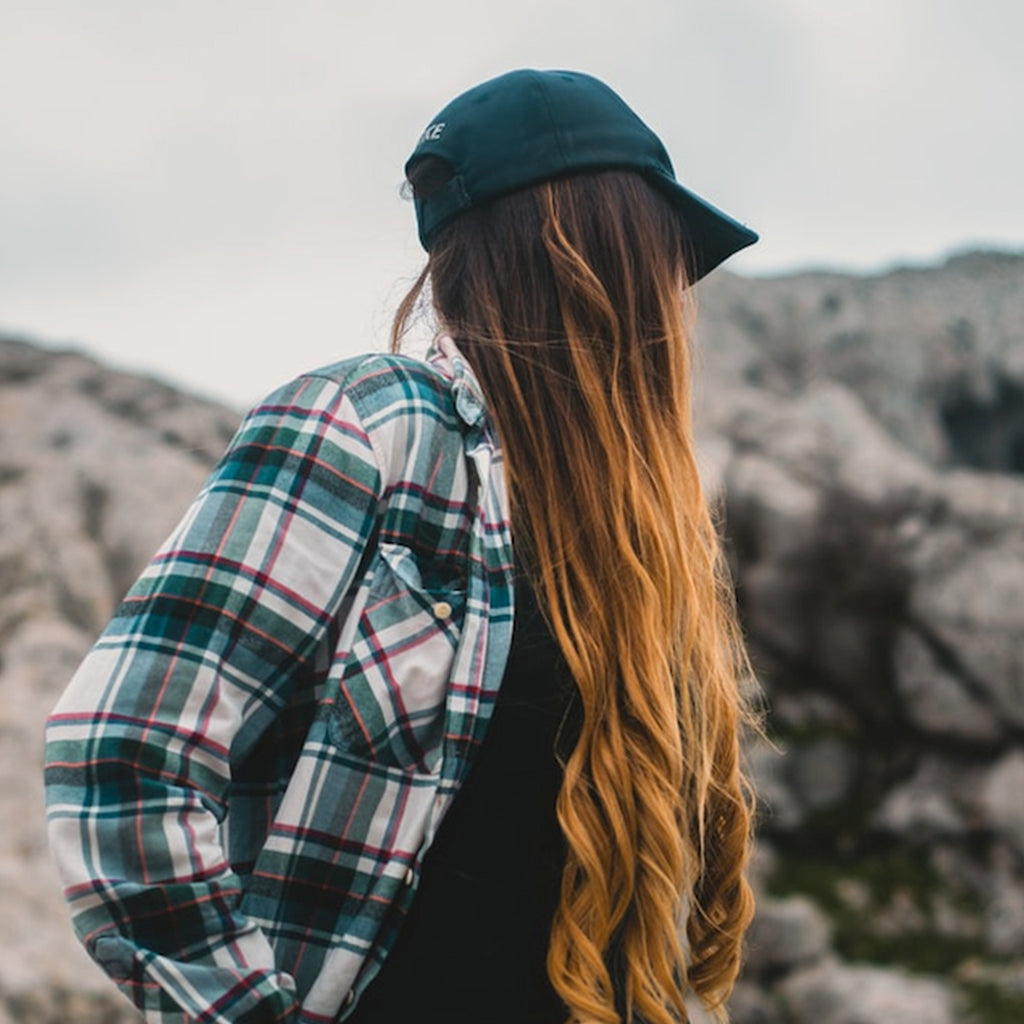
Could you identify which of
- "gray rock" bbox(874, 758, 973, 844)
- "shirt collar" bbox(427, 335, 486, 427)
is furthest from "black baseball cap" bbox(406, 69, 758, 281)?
"gray rock" bbox(874, 758, 973, 844)

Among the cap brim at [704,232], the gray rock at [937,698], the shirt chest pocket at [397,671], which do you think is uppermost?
the cap brim at [704,232]

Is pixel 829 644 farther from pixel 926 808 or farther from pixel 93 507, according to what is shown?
pixel 93 507

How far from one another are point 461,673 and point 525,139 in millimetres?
996

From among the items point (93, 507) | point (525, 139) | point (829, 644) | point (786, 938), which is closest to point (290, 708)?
point (525, 139)

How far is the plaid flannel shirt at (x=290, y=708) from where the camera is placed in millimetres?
1750

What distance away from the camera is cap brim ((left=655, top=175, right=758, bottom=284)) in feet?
7.79

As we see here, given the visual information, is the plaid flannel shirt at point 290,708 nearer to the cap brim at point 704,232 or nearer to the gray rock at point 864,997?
the cap brim at point 704,232

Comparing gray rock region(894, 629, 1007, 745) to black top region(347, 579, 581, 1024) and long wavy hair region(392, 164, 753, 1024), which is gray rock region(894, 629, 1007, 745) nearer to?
long wavy hair region(392, 164, 753, 1024)

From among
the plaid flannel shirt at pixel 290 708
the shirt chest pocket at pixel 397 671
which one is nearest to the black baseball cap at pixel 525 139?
the plaid flannel shirt at pixel 290 708

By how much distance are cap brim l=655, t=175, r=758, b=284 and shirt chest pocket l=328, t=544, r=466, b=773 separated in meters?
0.94

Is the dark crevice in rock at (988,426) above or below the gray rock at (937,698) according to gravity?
above

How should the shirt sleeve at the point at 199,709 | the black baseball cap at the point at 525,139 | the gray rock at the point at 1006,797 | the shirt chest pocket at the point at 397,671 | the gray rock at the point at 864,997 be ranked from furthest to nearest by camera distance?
the gray rock at the point at 1006,797
the gray rock at the point at 864,997
the black baseball cap at the point at 525,139
the shirt chest pocket at the point at 397,671
the shirt sleeve at the point at 199,709

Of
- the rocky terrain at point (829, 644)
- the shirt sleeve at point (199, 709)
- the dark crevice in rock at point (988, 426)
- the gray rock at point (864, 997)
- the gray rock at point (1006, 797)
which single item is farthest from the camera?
the dark crevice in rock at point (988, 426)

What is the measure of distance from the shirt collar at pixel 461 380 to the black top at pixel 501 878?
318 millimetres
